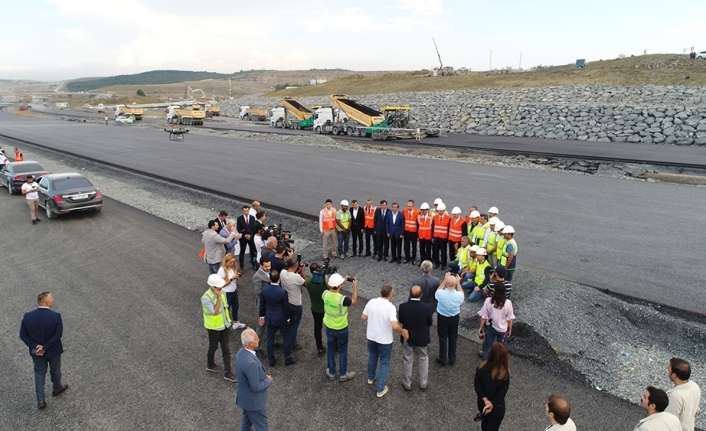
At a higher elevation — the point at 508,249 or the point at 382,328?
the point at 508,249

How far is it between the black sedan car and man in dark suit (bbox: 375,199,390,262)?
1144 cm

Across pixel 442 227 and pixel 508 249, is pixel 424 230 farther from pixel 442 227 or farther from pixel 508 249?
pixel 508 249

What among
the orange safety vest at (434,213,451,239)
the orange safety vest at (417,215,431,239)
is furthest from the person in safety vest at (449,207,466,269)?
the orange safety vest at (417,215,431,239)

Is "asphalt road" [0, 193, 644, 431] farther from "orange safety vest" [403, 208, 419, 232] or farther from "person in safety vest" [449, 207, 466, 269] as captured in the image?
"person in safety vest" [449, 207, 466, 269]

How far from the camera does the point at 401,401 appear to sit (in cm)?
645

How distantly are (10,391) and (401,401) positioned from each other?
19.8 feet

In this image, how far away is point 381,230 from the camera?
39.5 feet

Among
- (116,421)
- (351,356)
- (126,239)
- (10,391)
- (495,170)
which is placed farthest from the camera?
(495,170)

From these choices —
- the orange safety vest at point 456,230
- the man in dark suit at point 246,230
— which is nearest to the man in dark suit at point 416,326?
the orange safety vest at point 456,230

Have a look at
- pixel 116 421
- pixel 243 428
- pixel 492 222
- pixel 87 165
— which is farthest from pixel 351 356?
pixel 87 165

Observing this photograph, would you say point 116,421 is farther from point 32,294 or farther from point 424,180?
point 424,180

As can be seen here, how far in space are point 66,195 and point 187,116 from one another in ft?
153

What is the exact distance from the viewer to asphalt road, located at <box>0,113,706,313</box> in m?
11.4

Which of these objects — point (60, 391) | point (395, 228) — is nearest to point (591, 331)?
point (395, 228)
